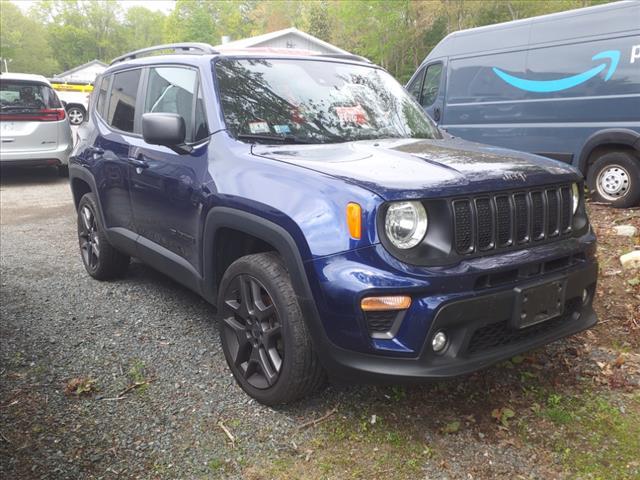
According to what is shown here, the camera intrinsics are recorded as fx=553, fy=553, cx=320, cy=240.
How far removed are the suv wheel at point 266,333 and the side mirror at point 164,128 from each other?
84 centimetres

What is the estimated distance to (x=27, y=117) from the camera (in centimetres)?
972

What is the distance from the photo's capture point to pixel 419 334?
7.29 feet

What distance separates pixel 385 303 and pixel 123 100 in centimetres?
307

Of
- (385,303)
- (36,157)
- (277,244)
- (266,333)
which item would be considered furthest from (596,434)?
(36,157)

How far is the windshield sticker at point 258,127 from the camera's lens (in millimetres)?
3127

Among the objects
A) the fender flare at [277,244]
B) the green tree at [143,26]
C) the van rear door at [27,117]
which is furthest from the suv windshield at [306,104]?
the green tree at [143,26]

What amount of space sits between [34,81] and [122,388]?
28.8 ft

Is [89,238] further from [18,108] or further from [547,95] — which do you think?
[18,108]

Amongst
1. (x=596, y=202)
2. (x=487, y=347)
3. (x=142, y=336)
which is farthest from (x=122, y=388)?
(x=596, y=202)

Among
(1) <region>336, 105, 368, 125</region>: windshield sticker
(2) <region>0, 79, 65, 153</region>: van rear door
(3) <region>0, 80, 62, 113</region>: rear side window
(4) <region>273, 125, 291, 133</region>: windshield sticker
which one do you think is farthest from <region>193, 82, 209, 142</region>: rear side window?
(3) <region>0, 80, 62, 113</region>: rear side window

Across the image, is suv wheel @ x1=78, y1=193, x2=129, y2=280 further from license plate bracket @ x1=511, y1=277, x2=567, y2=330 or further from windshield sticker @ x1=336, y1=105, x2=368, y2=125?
license plate bracket @ x1=511, y1=277, x2=567, y2=330

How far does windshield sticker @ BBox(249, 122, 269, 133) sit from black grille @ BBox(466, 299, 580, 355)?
160cm

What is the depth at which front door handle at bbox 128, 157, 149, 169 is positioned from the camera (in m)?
3.67

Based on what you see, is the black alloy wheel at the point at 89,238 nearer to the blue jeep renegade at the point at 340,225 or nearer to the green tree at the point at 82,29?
the blue jeep renegade at the point at 340,225
